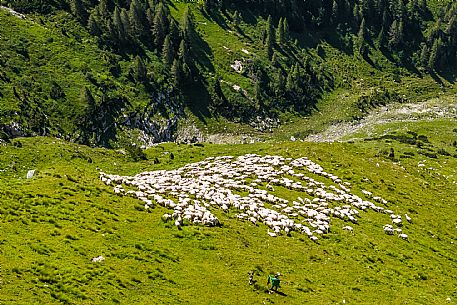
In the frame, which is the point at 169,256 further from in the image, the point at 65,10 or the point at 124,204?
the point at 65,10

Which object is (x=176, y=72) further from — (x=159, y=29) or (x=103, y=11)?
A: (x=103, y=11)

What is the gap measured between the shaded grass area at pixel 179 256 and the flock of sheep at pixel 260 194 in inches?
50.4

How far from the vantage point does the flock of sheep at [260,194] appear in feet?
117

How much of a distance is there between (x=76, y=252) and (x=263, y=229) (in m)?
16.6

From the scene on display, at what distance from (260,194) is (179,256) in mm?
14793

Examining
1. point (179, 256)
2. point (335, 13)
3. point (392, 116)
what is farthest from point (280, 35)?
point (179, 256)

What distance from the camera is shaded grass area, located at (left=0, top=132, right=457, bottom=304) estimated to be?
22.6 metres

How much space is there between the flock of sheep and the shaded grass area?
1281 millimetres

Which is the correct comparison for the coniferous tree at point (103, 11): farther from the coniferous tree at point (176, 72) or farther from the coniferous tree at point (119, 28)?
the coniferous tree at point (176, 72)

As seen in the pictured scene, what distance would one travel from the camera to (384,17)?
166 metres

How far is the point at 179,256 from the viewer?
28062mm

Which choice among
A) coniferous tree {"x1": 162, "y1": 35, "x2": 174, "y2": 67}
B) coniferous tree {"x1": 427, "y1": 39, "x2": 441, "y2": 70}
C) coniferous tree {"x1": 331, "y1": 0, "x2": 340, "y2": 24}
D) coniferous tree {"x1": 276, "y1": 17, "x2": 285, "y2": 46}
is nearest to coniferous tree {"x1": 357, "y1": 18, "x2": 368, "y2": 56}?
coniferous tree {"x1": 331, "y1": 0, "x2": 340, "y2": 24}

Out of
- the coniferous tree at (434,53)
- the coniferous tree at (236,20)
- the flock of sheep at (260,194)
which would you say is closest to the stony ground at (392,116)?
the coniferous tree at (434,53)

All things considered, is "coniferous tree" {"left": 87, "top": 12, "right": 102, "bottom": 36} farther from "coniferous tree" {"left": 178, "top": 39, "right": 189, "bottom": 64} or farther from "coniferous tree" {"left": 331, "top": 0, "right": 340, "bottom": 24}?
"coniferous tree" {"left": 331, "top": 0, "right": 340, "bottom": 24}
